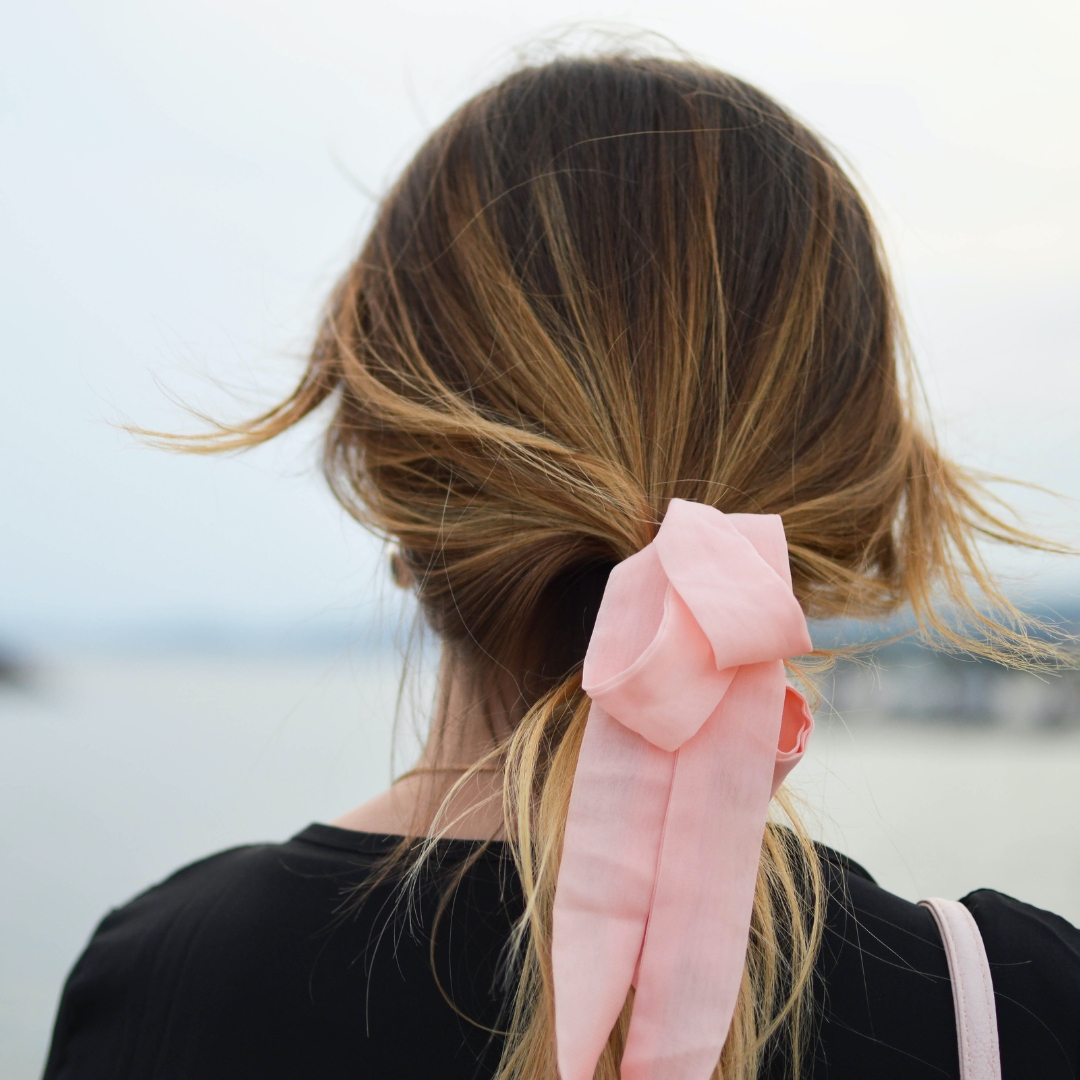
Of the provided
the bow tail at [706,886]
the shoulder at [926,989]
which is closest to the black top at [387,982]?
the shoulder at [926,989]

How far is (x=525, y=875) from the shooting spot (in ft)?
1.56

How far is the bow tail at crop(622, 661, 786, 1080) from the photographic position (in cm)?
44

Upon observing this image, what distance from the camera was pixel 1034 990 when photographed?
0.49 m

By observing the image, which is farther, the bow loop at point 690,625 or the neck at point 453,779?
the neck at point 453,779

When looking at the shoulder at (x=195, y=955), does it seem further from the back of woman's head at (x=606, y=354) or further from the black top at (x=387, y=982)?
the back of woman's head at (x=606, y=354)

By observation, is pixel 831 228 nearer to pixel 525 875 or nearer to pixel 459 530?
pixel 459 530

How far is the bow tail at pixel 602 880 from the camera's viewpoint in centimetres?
43

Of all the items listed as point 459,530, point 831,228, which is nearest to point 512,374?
point 459,530

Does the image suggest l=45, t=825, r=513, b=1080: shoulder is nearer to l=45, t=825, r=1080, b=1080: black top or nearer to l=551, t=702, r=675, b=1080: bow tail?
l=45, t=825, r=1080, b=1080: black top

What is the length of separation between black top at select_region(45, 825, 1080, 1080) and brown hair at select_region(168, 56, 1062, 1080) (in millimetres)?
31

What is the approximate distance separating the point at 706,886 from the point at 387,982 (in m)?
0.21

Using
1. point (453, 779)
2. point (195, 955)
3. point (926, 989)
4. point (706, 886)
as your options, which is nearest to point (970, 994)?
point (926, 989)

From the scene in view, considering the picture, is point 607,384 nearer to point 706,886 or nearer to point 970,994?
point 706,886

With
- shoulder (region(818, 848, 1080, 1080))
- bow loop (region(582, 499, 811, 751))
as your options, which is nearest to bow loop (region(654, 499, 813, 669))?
bow loop (region(582, 499, 811, 751))
